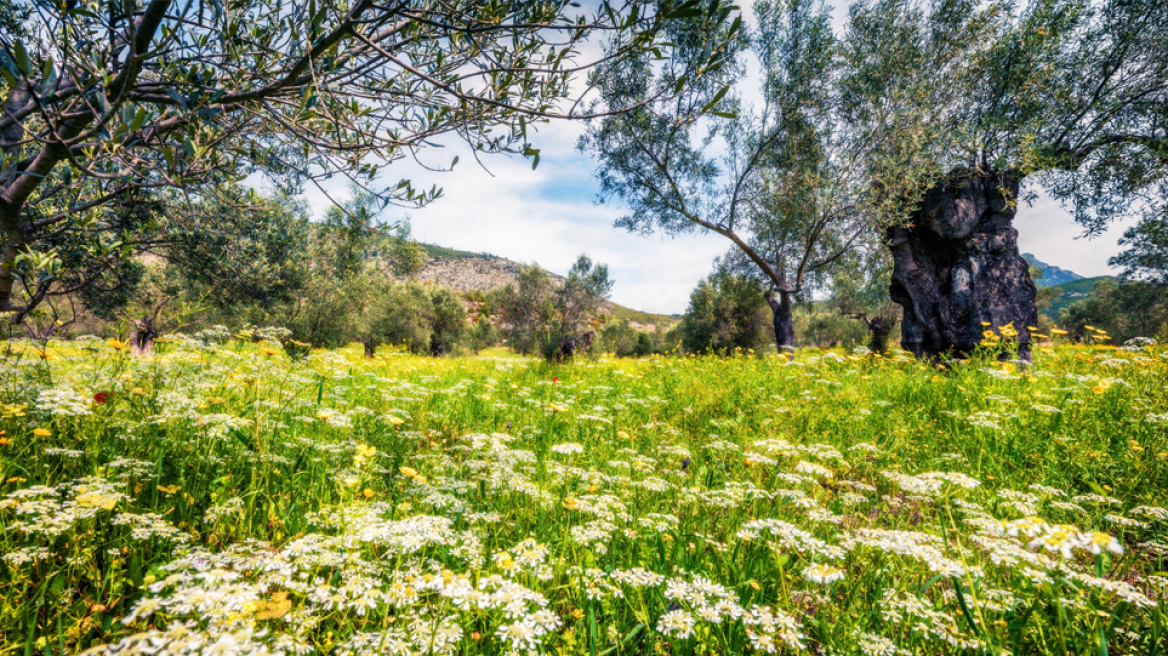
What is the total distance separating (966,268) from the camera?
488 inches

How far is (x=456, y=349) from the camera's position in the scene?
4338cm

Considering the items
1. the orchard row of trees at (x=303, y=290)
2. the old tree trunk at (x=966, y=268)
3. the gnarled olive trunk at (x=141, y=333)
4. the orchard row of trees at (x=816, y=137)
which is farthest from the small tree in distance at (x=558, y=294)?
the gnarled olive trunk at (x=141, y=333)

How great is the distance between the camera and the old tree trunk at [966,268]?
11953 millimetres

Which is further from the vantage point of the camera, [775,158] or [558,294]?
[558,294]

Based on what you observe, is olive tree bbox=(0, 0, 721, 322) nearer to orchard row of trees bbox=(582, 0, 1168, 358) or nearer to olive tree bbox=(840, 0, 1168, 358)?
orchard row of trees bbox=(582, 0, 1168, 358)

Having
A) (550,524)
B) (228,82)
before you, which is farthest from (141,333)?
(550,524)

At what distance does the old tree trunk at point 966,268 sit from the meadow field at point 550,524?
6.93 metres

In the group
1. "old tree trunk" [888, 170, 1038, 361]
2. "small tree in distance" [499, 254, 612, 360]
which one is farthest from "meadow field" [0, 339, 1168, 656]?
"small tree in distance" [499, 254, 612, 360]

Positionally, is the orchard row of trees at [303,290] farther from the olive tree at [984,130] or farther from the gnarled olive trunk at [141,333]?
the olive tree at [984,130]

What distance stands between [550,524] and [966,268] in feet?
50.8

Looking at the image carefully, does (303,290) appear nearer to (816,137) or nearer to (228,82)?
(228,82)

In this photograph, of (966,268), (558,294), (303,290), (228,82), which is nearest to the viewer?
(228,82)

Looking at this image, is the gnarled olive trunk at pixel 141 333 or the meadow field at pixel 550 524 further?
the gnarled olive trunk at pixel 141 333

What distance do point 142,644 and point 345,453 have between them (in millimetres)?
2648
